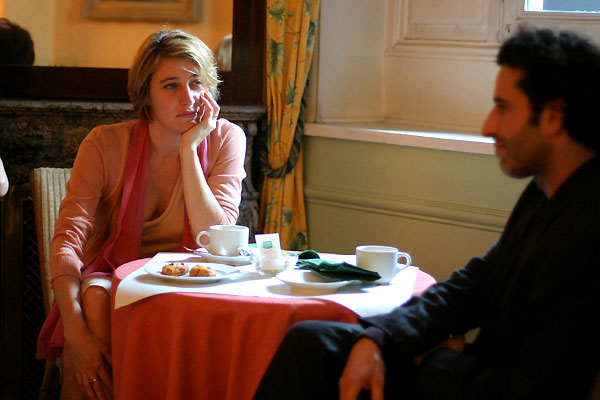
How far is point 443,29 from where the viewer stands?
334 cm

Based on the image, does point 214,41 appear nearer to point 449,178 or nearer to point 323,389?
point 449,178

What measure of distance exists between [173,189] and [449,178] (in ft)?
3.56

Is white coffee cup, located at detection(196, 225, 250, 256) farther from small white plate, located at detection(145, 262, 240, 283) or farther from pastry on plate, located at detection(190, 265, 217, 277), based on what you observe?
pastry on plate, located at detection(190, 265, 217, 277)

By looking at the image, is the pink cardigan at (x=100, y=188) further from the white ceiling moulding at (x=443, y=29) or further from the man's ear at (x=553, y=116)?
the man's ear at (x=553, y=116)

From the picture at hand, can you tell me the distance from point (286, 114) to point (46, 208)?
1.11 meters

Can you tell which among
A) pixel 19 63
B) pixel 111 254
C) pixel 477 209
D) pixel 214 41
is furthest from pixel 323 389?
pixel 19 63

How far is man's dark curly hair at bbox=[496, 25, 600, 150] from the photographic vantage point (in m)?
1.40

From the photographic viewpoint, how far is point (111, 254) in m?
2.39

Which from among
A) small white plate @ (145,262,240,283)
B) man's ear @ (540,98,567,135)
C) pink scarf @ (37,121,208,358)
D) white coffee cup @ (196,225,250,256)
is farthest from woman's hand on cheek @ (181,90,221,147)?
man's ear @ (540,98,567,135)

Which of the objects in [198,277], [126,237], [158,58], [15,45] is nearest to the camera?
[198,277]

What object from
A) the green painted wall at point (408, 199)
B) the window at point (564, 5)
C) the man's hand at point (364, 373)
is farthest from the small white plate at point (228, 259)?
the window at point (564, 5)

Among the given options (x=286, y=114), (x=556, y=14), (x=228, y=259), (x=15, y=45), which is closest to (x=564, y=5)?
(x=556, y=14)

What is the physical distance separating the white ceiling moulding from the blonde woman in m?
1.11

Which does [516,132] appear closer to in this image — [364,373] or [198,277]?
[364,373]
